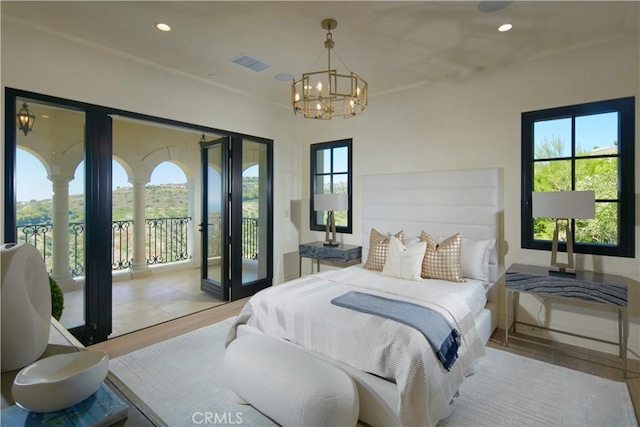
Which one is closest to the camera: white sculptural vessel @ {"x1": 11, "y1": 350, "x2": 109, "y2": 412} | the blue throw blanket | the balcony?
white sculptural vessel @ {"x1": 11, "y1": 350, "x2": 109, "y2": 412}

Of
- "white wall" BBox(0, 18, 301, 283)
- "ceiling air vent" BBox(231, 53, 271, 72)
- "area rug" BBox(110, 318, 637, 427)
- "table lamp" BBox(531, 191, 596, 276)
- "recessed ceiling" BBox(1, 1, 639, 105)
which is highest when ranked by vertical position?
"ceiling air vent" BBox(231, 53, 271, 72)

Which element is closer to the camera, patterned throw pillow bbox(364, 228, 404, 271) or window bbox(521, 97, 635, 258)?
window bbox(521, 97, 635, 258)

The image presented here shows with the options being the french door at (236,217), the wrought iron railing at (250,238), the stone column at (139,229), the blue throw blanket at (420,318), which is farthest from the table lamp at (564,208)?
the stone column at (139,229)

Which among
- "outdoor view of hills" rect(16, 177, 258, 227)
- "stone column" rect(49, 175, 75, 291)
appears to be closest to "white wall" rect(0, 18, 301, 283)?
"outdoor view of hills" rect(16, 177, 258, 227)

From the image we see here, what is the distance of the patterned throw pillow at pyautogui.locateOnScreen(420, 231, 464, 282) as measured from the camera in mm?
3264

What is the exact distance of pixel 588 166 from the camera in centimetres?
318

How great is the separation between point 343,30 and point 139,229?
519cm

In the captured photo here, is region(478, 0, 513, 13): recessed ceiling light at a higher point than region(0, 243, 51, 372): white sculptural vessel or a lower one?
higher

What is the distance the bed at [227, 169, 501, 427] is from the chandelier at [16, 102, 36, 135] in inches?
105

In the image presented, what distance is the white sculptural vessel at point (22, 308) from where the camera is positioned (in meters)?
1.15

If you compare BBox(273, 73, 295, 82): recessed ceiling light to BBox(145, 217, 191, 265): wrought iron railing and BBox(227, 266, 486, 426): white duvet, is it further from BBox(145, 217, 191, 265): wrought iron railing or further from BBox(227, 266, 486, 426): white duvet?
BBox(145, 217, 191, 265): wrought iron railing

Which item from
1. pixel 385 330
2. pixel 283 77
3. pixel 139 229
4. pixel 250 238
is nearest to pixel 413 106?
pixel 283 77

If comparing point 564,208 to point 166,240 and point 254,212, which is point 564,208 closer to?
point 254,212

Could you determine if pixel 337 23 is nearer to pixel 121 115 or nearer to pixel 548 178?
pixel 121 115
